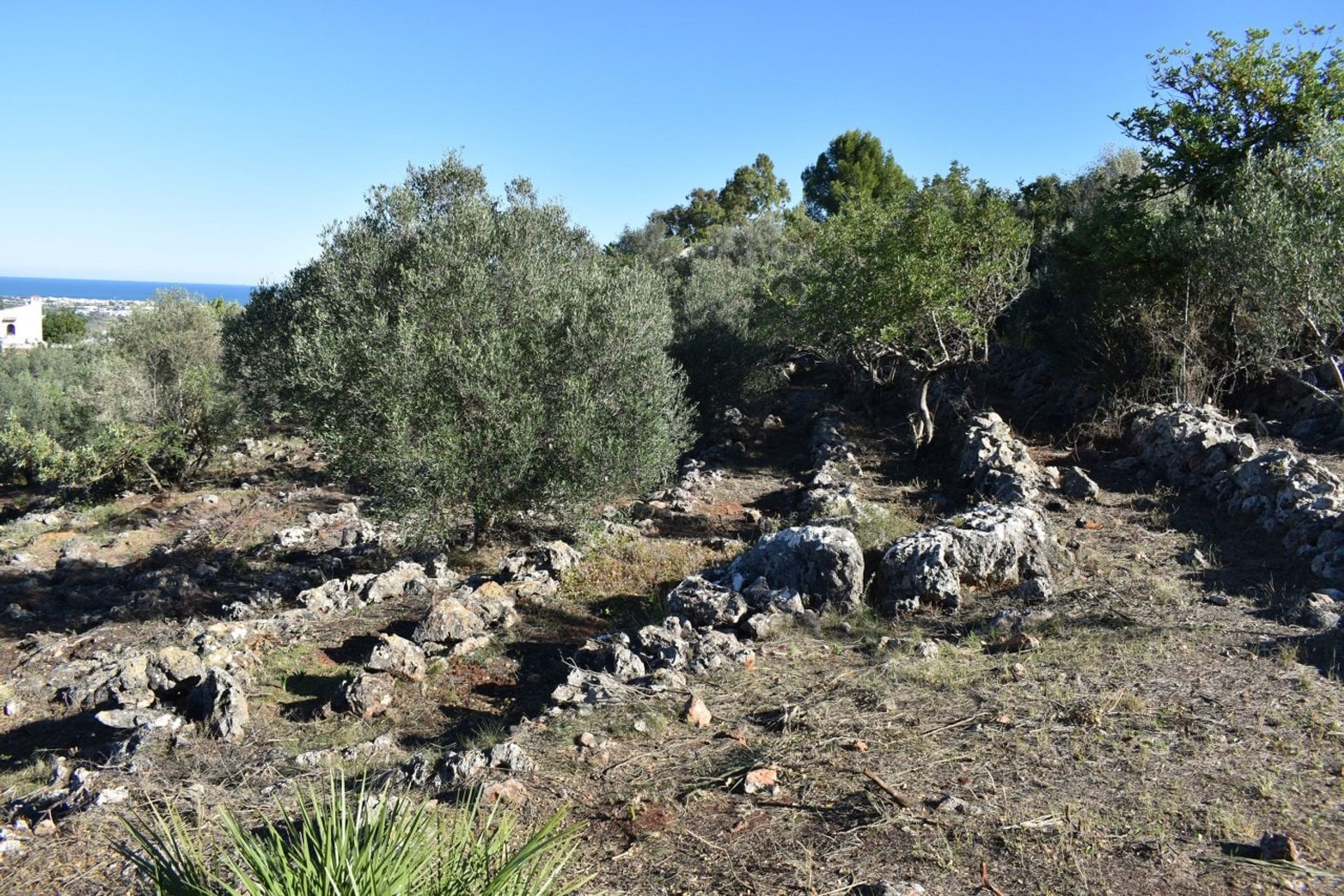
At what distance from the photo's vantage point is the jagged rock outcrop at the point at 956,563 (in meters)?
9.88

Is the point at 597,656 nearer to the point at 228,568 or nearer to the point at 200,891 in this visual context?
the point at 200,891

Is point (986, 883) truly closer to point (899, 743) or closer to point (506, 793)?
point (899, 743)

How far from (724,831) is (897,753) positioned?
1.60 m

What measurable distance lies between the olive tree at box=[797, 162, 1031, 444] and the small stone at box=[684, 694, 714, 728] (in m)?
10.7

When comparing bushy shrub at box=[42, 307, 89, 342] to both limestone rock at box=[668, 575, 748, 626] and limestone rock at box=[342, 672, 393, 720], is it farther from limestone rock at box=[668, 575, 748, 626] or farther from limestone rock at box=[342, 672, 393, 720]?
limestone rock at box=[668, 575, 748, 626]

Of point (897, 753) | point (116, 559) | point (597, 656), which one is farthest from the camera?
point (116, 559)

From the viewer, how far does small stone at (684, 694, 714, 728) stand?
23.8 ft

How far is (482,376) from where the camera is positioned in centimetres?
1179

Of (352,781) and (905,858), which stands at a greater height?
(905,858)

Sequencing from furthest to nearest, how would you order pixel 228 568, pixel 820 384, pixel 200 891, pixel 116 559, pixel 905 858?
pixel 820 384 → pixel 116 559 → pixel 228 568 → pixel 905 858 → pixel 200 891

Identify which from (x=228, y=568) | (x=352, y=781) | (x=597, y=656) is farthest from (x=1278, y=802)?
(x=228, y=568)

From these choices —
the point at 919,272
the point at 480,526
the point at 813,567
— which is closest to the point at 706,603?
the point at 813,567

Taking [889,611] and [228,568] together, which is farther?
[228,568]

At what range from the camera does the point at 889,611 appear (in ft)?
32.4
